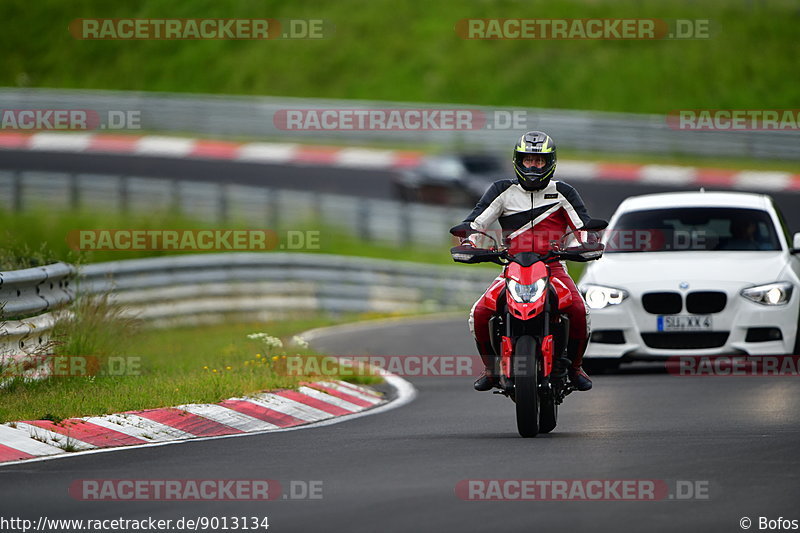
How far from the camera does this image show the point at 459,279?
2561 cm

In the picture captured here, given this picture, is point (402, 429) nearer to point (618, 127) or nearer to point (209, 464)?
point (209, 464)

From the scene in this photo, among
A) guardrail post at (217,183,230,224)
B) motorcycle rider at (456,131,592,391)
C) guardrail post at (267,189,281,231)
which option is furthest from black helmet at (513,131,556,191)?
guardrail post at (267,189,281,231)

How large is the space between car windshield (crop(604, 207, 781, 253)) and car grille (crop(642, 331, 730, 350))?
1184 millimetres

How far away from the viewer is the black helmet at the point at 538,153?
1047 cm

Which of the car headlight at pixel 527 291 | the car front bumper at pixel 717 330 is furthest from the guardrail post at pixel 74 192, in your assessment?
the car headlight at pixel 527 291

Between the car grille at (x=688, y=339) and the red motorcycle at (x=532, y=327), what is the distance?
12.0 feet

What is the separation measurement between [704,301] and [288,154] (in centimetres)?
2798

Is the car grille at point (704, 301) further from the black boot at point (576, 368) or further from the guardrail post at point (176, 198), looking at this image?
the guardrail post at point (176, 198)

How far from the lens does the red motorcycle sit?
9984 mm

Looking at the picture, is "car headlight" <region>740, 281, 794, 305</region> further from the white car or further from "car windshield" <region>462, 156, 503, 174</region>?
"car windshield" <region>462, 156, 503, 174</region>

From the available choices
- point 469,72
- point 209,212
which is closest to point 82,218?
point 209,212

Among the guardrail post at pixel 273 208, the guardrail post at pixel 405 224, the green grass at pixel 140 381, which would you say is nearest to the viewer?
the green grass at pixel 140 381

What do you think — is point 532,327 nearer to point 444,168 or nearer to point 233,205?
point 233,205

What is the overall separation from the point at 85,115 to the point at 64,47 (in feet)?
37.2
